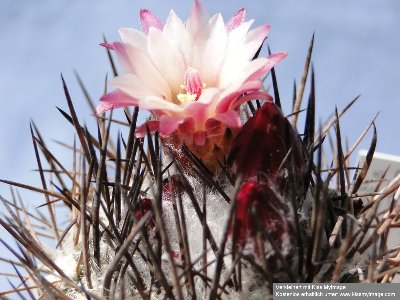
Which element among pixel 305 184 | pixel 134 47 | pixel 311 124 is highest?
pixel 134 47

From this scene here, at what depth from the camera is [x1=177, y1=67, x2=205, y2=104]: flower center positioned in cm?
124

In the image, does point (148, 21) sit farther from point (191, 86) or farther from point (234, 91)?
point (234, 91)

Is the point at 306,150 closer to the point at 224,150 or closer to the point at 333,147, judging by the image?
the point at 224,150

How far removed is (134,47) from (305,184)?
42 cm

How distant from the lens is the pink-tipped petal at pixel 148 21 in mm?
1339

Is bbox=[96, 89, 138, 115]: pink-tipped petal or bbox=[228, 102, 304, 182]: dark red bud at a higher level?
bbox=[96, 89, 138, 115]: pink-tipped petal

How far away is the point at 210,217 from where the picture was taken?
1.14 metres

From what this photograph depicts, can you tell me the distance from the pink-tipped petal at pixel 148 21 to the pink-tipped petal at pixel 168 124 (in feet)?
0.94

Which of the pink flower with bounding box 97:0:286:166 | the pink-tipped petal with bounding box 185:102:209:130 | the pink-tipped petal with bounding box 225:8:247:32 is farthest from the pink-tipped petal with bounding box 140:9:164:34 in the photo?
the pink-tipped petal with bounding box 185:102:209:130

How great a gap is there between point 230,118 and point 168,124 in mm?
113

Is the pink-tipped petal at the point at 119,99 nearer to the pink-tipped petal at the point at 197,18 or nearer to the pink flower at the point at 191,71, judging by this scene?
the pink flower at the point at 191,71

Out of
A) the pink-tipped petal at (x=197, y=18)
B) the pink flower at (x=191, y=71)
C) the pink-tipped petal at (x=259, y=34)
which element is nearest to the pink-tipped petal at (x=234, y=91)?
the pink flower at (x=191, y=71)

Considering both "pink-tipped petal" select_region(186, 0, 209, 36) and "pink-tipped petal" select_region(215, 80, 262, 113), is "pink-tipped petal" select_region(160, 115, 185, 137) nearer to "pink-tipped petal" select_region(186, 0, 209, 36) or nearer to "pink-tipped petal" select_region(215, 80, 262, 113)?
"pink-tipped petal" select_region(215, 80, 262, 113)

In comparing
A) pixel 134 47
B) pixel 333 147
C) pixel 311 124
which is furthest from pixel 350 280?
pixel 333 147
